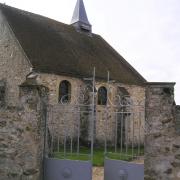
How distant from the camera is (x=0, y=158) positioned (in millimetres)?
8977

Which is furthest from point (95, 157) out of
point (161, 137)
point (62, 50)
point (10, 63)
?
point (62, 50)

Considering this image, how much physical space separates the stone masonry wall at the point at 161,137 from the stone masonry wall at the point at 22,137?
2.85 m

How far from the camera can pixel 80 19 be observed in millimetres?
28641

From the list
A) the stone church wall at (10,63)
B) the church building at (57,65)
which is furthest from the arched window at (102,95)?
the stone church wall at (10,63)

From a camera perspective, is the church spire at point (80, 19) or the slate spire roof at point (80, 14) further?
the slate spire roof at point (80, 14)

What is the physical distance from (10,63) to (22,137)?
12116mm

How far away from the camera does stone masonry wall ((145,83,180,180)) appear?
7.54 metres

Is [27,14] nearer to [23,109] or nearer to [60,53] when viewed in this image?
[60,53]

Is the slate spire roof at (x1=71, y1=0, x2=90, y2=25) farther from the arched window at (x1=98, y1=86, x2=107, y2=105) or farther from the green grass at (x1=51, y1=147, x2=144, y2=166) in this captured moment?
the green grass at (x1=51, y1=147, x2=144, y2=166)

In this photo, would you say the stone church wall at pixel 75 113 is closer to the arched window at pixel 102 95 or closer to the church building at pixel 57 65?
the church building at pixel 57 65

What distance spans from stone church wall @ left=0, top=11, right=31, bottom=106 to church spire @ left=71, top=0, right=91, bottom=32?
8.20 meters

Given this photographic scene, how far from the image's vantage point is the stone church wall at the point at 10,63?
1948cm

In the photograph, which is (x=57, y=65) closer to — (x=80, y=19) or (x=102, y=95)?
(x=102, y=95)

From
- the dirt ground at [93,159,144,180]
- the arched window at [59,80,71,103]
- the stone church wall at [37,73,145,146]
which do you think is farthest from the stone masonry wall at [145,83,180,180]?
the arched window at [59,80,71,103]
